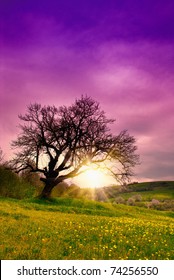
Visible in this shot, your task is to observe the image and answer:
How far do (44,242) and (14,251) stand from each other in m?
1.74

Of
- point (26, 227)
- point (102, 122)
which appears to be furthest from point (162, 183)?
point (26, 227)

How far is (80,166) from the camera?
138 feet

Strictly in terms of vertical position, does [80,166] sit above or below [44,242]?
above

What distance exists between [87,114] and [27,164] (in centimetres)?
1026

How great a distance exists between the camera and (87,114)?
42562mm

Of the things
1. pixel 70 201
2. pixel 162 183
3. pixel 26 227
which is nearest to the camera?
pixel 26 227

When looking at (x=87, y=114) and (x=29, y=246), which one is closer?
(x=29, y=246)

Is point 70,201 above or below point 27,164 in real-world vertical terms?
below
